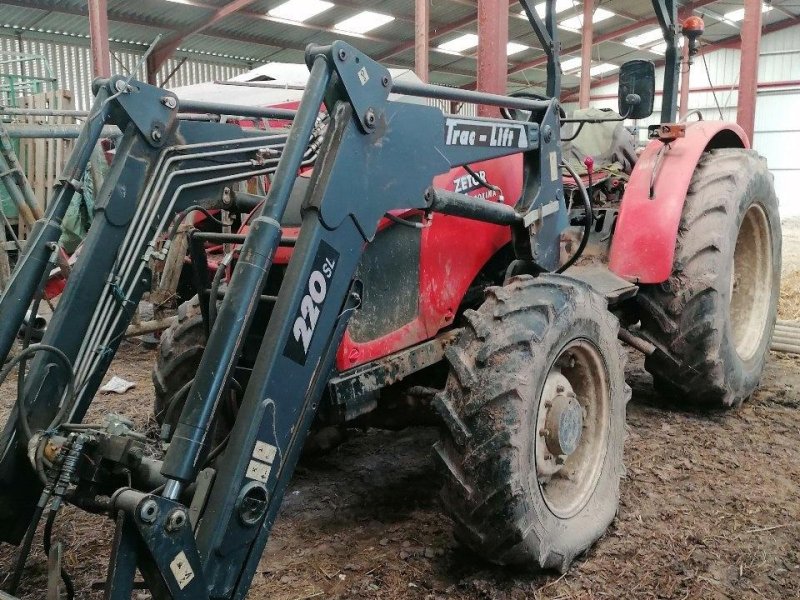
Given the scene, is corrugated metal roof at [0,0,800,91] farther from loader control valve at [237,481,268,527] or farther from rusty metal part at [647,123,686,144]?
loader control valve at [237,481,268,527]

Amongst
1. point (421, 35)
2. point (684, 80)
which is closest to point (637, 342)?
point (421, 35)

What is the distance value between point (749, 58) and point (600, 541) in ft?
29.1

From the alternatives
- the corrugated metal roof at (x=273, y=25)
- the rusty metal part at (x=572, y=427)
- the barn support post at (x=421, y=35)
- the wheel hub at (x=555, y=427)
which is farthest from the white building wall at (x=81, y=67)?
the wheel hub at (x=555, y=427)

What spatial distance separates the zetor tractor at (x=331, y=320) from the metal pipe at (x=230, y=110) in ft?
0.04

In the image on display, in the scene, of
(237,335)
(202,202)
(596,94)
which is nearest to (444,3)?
(596,94)

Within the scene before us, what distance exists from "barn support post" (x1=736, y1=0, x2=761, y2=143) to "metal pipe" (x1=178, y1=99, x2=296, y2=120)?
8.29 meters

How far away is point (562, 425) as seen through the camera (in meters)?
2.56

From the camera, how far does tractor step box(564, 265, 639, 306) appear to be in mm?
3459

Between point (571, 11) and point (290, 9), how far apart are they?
24.5 ft

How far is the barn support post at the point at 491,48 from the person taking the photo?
23.2 feet

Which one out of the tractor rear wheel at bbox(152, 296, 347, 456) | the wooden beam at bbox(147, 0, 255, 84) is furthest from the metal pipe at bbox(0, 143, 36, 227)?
the wooden beam at bbox(147, 0, 255, 84)

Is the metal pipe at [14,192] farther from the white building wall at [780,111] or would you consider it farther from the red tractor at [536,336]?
the white building wall at [780,111]

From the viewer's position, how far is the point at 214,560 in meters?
1.78

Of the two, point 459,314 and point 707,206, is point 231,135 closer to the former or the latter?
point 459,314
